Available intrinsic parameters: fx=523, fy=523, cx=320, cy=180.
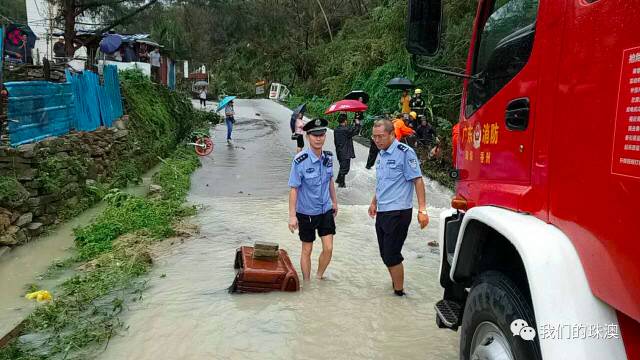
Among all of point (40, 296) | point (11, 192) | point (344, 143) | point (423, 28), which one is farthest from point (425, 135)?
point (423, 28)

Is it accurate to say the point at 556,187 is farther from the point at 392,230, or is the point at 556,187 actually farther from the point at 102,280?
the point at 102,280

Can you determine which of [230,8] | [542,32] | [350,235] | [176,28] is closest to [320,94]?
[176,28]

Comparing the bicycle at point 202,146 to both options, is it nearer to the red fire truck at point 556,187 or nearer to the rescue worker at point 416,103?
the rescue worker at point 416,103

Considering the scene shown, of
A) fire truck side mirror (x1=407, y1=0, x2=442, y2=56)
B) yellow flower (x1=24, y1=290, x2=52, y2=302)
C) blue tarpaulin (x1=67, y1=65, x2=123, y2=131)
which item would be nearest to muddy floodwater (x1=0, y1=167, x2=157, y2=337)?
yellow flower (x1=24, y1=290, x2=52, y2=302)

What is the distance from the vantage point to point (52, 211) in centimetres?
816

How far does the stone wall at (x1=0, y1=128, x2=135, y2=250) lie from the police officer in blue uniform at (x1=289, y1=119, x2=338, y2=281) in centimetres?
424

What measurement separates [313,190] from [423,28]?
2.59 m

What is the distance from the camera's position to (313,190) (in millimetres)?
5098

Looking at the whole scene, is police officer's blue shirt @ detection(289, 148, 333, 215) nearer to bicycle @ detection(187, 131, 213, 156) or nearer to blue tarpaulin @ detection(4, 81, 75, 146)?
blue tarpaulin @ detection(4, 81, 75, 146)

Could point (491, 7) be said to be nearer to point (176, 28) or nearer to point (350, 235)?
point (350, 235)

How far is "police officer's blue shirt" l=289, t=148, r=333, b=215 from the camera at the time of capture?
199 inches

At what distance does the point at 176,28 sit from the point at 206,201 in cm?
2481

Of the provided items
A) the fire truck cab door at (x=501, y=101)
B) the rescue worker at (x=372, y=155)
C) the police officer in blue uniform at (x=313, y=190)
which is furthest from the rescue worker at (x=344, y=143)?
the fire truck cab door at (x=501, y=101)

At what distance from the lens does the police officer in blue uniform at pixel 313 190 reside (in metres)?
5.06
